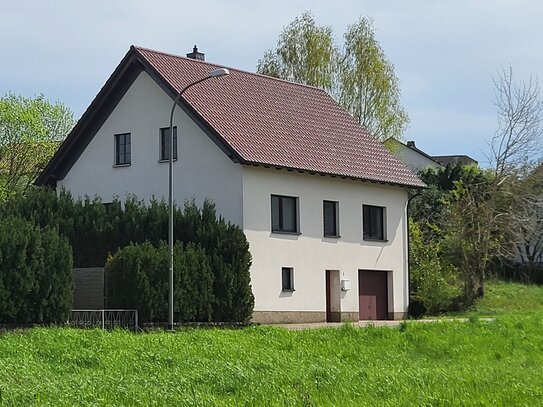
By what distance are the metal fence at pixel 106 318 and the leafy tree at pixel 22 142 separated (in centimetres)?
2751

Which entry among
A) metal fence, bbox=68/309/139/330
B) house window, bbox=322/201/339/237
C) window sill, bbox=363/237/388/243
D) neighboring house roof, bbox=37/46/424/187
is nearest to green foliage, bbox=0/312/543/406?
metal fence, bbox=68/309/139/330

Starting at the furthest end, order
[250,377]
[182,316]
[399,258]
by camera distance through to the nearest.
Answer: [399,258], [182,316], [250,377]

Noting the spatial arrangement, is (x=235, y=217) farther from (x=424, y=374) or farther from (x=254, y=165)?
(x=424, y=374)

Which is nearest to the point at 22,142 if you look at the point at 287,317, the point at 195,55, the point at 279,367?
the point at 195,55

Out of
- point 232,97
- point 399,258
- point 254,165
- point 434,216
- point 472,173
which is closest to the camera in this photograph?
point 254,165

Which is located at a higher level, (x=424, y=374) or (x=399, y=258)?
(x=399, y=258)

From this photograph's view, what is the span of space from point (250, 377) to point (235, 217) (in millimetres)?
18589

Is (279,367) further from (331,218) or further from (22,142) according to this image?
(22,142)

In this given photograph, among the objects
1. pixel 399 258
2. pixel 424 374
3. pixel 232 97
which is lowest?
pixel 424 374

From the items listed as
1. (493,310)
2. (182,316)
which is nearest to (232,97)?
(182,316)

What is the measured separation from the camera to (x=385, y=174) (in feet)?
133

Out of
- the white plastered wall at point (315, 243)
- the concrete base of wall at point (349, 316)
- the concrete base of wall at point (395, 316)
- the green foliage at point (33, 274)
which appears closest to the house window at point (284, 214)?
the white plastered wall at point (315, 243)

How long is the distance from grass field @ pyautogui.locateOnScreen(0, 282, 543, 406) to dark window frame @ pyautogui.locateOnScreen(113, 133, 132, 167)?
14.2 metres

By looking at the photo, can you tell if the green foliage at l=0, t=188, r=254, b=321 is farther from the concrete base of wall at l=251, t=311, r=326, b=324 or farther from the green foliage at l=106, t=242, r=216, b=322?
the concrete base of wall at l=251, t=311, r=326, b=324
